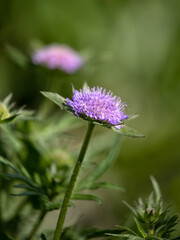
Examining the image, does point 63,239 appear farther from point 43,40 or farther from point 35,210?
point 43,40

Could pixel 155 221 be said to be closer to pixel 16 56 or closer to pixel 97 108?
pixel 97 108

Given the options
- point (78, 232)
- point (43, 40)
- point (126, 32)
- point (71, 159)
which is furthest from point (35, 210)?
point (126, 32)

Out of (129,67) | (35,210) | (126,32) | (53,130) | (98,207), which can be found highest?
(126,32)

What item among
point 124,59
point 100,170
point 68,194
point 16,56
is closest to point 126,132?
point 68,194

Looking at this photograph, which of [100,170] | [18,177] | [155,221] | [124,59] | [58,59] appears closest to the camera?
[155,221]

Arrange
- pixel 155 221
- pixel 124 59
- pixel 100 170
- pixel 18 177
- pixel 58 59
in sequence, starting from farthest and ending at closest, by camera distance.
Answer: pixel 124 59, pixel 58 59, pixel 100 170, pixel 18 177, pixel 155 221

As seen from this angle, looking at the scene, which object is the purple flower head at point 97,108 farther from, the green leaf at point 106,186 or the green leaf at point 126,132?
the green leaf at point 106,186

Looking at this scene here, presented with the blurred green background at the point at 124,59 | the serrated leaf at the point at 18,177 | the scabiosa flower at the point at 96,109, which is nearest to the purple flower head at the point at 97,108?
the scabiosa flower at the point at 96,109
